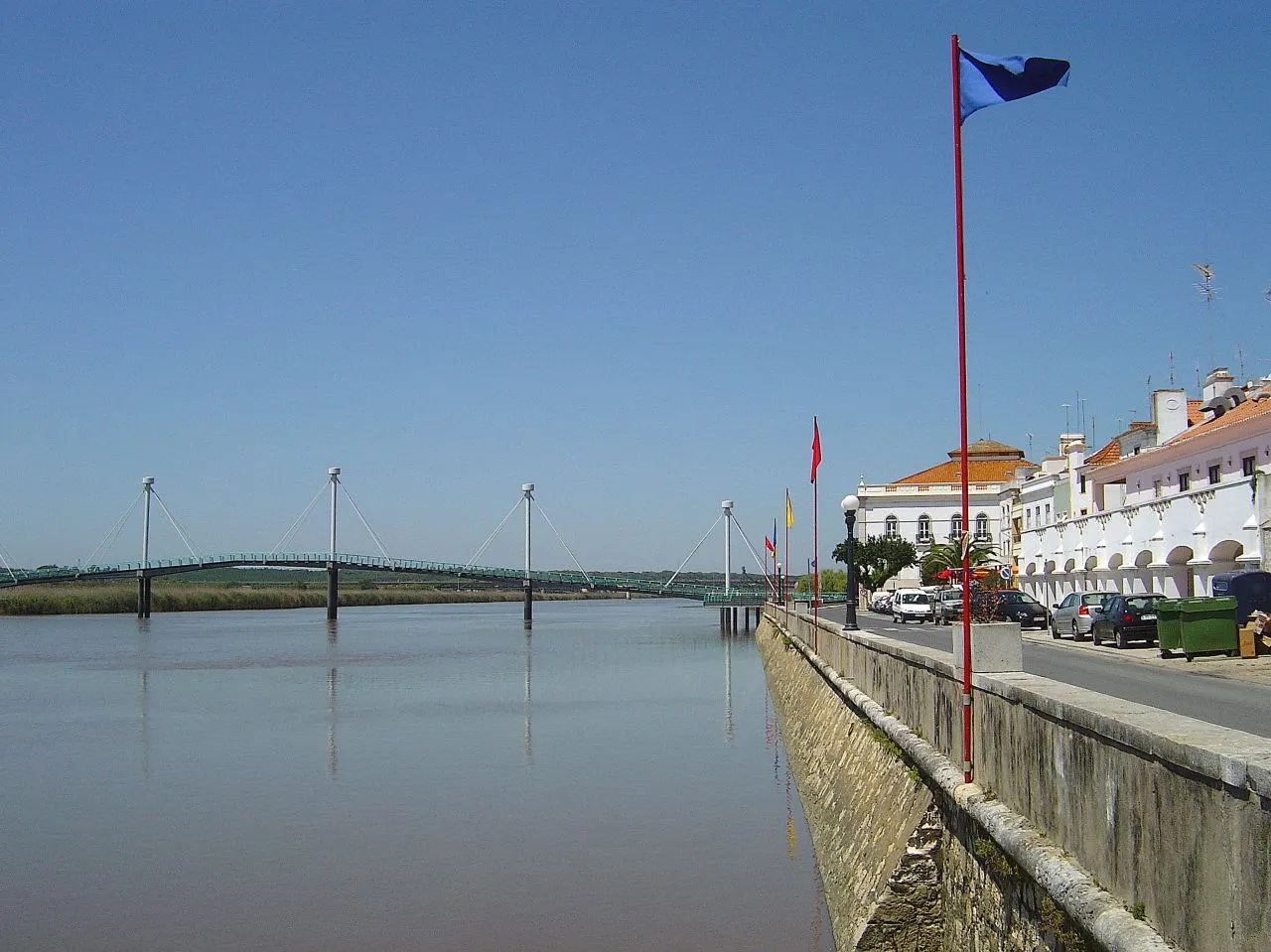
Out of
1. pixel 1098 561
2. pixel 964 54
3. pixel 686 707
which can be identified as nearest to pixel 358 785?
pixel 686 707

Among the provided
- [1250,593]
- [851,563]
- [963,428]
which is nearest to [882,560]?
[1250,593]

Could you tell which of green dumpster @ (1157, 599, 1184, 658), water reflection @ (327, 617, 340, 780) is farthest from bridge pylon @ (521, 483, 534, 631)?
green dumpster @ (1157, 599, 1184, 658)

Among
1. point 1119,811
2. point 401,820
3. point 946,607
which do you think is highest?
point 1119,811

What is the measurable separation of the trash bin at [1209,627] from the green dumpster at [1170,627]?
0.67ft

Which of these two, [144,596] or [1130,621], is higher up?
[1130,621]

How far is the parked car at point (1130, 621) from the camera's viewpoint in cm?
2994

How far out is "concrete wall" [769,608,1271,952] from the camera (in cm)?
443

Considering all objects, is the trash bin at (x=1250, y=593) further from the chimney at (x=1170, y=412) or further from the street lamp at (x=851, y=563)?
the chimney at (x=1170, y=412)

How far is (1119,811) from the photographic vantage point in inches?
220

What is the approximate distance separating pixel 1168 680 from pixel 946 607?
2530 centimetres

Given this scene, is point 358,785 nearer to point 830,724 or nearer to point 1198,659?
point 830,724

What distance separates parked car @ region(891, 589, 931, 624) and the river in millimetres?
12666

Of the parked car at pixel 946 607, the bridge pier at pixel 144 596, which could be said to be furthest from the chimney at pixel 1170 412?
the bridge pier at pixel 144 596

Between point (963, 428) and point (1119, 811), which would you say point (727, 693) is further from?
point (1119, 811)
